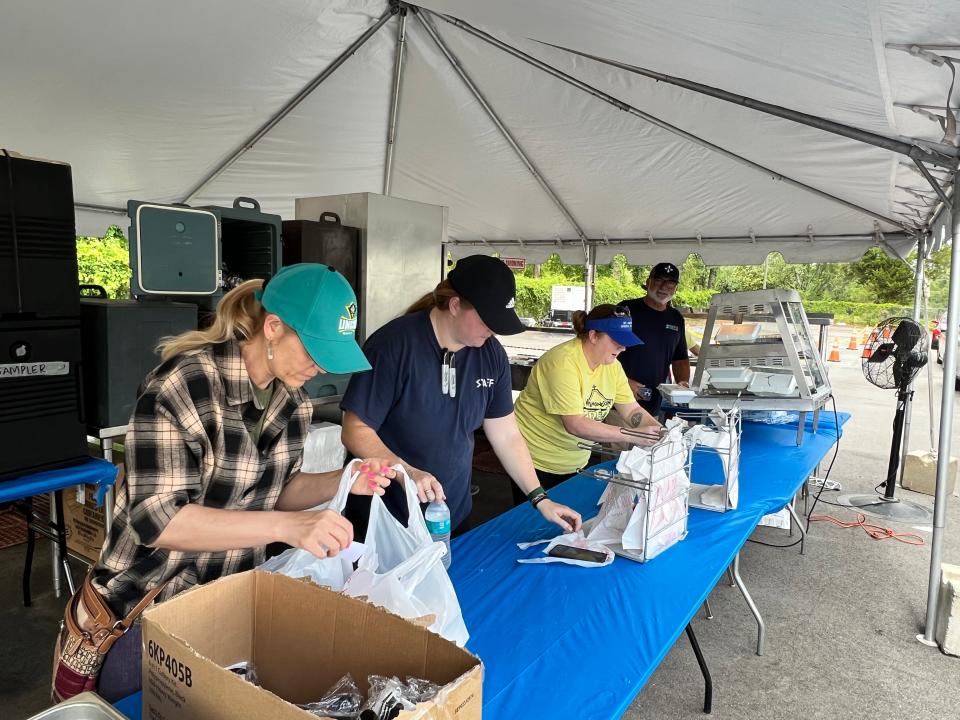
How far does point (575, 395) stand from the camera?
264 centimetres

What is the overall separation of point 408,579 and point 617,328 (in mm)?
1676


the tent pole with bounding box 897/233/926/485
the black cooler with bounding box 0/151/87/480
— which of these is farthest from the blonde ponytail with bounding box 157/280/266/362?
the tent pole with bounding box 897/233/926/485

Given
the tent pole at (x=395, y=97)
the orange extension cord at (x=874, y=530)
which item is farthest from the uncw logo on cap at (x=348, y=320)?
the orange extension cord at (x=874, y=530)

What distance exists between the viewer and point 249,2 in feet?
9.95

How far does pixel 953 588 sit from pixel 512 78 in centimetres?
355

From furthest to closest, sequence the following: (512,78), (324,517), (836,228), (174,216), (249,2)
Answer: (836,228)
(512,78)
(249,2)
(174,216)
(324,517)

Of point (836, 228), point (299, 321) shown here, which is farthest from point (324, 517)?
point (836, 228)

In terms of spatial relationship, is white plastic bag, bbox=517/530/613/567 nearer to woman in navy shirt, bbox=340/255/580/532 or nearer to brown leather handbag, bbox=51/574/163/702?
woman in navy shirt, bbox=340/255/580/532

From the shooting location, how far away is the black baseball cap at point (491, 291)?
5.61 feet

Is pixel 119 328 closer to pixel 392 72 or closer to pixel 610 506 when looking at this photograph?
pixel 610 506

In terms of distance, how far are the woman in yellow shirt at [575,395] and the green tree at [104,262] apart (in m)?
11.9

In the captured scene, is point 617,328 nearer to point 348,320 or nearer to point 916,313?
point 348,320

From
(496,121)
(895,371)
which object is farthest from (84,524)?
(895,371)

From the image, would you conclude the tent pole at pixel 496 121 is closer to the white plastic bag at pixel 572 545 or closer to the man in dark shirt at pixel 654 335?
the man in dark shirt at pixel 654 335
